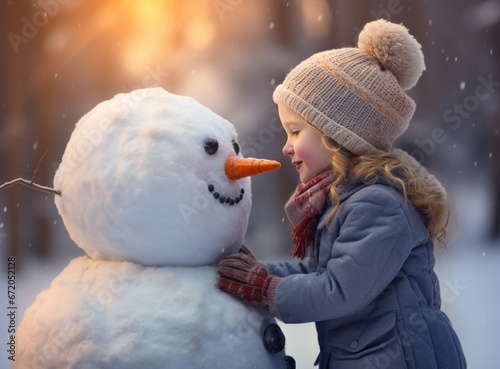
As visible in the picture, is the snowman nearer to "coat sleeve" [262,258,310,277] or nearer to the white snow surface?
the white snow surface

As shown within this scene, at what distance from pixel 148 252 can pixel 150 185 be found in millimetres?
127

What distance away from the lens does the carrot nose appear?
1163mm

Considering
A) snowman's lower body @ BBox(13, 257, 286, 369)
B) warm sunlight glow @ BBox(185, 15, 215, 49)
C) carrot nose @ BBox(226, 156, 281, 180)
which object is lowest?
snowman's lower body @ BBox(13, 257, 286, 369)

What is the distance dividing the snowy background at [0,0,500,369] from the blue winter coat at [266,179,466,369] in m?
0.92

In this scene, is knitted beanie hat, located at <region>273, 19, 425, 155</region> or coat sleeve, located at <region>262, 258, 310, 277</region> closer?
knitted beanie hat, located at <region>273, 19, 425, 155</region>

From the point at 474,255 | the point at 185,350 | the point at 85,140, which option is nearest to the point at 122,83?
the point at 85,140

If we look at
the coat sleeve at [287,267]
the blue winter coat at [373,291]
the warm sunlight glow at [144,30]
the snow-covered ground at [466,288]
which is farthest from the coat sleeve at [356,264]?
the warm sunlight glow at [144,30]

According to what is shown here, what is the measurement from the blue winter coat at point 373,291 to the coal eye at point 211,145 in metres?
0.25

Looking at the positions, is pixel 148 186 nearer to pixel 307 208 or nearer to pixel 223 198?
pixel 223 198

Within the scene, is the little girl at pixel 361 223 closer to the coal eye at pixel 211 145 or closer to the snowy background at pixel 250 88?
the coal eye at pixel 211 145

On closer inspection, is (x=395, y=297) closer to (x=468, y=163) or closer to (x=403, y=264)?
(x=403, y=264)

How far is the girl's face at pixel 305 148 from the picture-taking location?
125 centimetres

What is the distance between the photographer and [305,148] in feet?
4.12

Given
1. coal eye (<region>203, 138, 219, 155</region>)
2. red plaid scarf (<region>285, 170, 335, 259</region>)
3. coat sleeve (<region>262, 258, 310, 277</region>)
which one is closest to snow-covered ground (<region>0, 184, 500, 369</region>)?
coat sleeve (<region>262, 258, 310, 277</region>)
